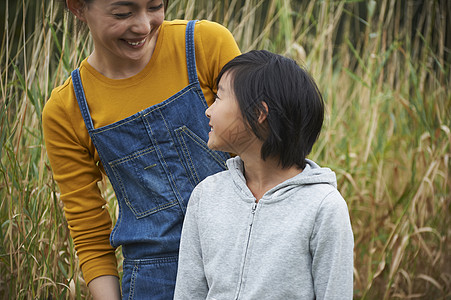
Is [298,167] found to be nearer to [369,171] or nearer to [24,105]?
[24,105]

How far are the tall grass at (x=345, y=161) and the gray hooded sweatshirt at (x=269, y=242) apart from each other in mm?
741

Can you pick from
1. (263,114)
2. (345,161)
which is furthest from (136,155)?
(345,161)

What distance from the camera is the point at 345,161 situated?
9.89 ft

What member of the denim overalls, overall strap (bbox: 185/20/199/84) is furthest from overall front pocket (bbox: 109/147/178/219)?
overall strap (bbox: 185/20/199/84)

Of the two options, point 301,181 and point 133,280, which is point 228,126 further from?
point 133,280

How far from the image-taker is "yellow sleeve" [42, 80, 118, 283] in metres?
1.71

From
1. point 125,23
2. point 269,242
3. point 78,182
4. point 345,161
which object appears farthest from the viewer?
point 345,161

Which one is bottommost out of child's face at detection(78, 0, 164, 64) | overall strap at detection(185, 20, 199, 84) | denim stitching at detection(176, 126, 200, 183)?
denim stitching at detection(176, 126, 200, 183)

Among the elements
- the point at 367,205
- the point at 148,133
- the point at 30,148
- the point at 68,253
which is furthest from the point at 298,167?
the point at 367,205

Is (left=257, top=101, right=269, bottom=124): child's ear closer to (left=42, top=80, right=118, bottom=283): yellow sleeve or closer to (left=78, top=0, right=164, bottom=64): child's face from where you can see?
(left=78, top=0, right=164, bottom=64): child's face

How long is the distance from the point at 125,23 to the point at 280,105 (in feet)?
1.52

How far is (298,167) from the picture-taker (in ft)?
4.96

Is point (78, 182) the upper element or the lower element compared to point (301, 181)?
lower

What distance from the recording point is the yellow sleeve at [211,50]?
168 cm
